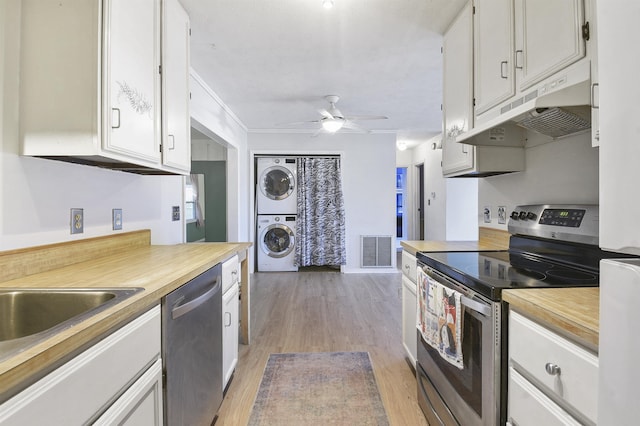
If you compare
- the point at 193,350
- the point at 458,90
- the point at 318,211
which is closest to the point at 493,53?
the point at 458,90

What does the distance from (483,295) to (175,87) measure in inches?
75.6

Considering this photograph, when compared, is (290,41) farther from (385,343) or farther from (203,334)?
(385,343)

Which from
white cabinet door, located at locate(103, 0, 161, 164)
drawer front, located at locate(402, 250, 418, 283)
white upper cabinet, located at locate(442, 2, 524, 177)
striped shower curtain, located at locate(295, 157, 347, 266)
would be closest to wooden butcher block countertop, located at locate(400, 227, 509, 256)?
drawer front, located at locate(402, 250, 418, 283)

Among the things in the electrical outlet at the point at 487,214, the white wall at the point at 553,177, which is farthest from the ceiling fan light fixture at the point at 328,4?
the electrical outlet at the point at 487,214

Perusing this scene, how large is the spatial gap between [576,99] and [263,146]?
4.42 meters

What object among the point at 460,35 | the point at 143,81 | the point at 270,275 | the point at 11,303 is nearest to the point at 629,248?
the point at 11,303

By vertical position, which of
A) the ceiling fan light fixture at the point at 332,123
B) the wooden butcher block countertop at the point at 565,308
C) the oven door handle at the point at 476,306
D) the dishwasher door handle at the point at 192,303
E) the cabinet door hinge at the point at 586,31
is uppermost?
the ceiling fan light fixture at the point at 332,123

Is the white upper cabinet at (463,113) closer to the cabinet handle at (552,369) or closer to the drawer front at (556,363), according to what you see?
the drawer front at (556,363)

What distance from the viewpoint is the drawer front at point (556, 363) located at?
2.37ft

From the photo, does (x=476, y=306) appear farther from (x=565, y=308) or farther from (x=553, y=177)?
(x=553, y=177)

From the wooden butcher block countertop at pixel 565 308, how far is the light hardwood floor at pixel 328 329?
1083 mm

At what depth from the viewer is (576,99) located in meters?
1.14

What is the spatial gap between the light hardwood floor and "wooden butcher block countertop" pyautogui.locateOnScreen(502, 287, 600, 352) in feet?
3.55

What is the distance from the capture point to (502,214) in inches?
83.2
